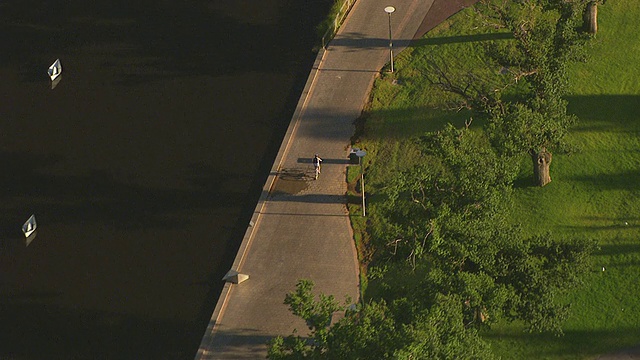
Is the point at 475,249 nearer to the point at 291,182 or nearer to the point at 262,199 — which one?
the point at 262,199

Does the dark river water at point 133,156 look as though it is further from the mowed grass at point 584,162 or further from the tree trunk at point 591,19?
the tree trunk at point 591,19

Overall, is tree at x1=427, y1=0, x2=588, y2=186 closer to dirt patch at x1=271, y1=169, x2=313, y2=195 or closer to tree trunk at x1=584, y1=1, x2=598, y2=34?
tree trunk at x1=584, y1=1, x2=598, y2=34

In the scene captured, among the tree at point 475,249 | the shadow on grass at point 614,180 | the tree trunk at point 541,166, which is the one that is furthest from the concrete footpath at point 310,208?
the shadow on grass at point 614,180

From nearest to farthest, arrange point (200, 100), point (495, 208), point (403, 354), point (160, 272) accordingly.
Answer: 1. point (403, 354)
2. point (495, 208)
3. point (160, 272)
4. point (200, 100)

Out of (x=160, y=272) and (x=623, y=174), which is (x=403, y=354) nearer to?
(x=160, y=272)

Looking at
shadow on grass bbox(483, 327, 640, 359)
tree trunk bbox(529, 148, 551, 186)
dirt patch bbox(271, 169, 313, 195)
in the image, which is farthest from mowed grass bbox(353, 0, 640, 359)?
dirt patch bbox(271, 169, 313, 195)

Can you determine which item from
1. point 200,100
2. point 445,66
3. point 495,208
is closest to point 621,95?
point 445,66
